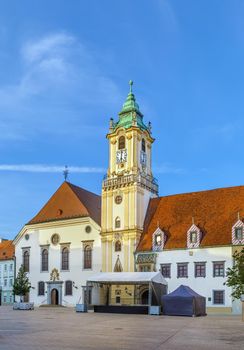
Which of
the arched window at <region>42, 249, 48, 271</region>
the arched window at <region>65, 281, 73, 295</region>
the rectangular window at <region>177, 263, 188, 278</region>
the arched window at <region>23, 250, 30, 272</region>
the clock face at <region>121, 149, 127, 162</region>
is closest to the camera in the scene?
the rectangular window at <region>177, 263, 188, 278</region>

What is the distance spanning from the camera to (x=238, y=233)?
4334 centimetres

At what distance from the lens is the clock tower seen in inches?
1961

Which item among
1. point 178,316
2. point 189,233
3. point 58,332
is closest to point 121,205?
point 189,233

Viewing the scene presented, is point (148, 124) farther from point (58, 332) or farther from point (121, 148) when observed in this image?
point (58, 332)

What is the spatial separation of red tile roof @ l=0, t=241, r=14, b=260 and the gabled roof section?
71.7 ft

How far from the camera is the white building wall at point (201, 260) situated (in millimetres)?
43125

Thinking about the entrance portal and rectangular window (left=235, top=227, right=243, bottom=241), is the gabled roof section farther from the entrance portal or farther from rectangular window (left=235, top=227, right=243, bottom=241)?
rectangular window (left=235, top=227, right=243, bottom=241)

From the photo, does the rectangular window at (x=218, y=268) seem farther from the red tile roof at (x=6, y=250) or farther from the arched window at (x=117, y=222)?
the red tile roof at (x=6, y=250)

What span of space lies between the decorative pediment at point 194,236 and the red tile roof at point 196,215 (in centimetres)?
45

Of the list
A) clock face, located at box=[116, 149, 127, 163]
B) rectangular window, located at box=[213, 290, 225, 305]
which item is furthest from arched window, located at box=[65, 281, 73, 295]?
rectangular window, located at box=[213, 290, 225, 305]

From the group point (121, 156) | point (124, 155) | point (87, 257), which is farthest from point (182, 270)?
point (121, 156)

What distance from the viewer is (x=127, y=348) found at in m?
15.8

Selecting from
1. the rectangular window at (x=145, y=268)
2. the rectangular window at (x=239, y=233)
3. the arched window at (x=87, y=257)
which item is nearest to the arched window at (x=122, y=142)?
the arched window at (x=87, y=257)

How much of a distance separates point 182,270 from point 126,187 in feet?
35.3
